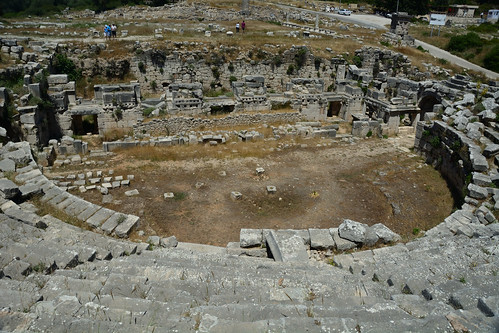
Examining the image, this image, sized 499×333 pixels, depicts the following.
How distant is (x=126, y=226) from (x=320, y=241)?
6002 millimetres

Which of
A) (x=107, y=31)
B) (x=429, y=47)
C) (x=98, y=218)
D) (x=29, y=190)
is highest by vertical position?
(x=107, y=31)

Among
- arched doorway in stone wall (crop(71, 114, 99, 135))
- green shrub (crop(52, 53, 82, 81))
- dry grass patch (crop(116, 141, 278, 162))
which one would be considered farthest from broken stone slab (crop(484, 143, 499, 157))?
green shrub (crop(52, 53, 82, 81))

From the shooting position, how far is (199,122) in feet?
73.1

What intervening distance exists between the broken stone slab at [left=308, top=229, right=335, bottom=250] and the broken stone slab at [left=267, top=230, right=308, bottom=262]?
399mm

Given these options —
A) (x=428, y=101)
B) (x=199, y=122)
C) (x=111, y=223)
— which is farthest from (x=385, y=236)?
(x=428, y=101)

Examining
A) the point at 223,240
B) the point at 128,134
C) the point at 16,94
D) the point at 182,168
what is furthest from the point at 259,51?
the point at 223,240

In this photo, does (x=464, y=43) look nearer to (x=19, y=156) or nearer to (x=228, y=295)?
(x=19, y=156)

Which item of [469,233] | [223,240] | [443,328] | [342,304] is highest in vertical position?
[443,328]

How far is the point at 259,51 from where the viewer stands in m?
30.5

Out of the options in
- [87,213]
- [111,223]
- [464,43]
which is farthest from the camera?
[464,43]

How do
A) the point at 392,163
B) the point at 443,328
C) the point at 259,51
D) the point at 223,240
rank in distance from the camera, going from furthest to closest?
the point at 259,51 → the point at 392,163 → the point at 223,240 → the point at 443,328

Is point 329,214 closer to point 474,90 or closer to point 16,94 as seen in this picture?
point 474,90

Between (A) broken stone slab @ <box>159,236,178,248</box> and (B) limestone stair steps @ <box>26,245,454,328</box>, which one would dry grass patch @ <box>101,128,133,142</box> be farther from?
(B) limestone stair steps @ <box>26,245,454,328</box>

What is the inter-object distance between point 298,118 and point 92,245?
17.3 m
